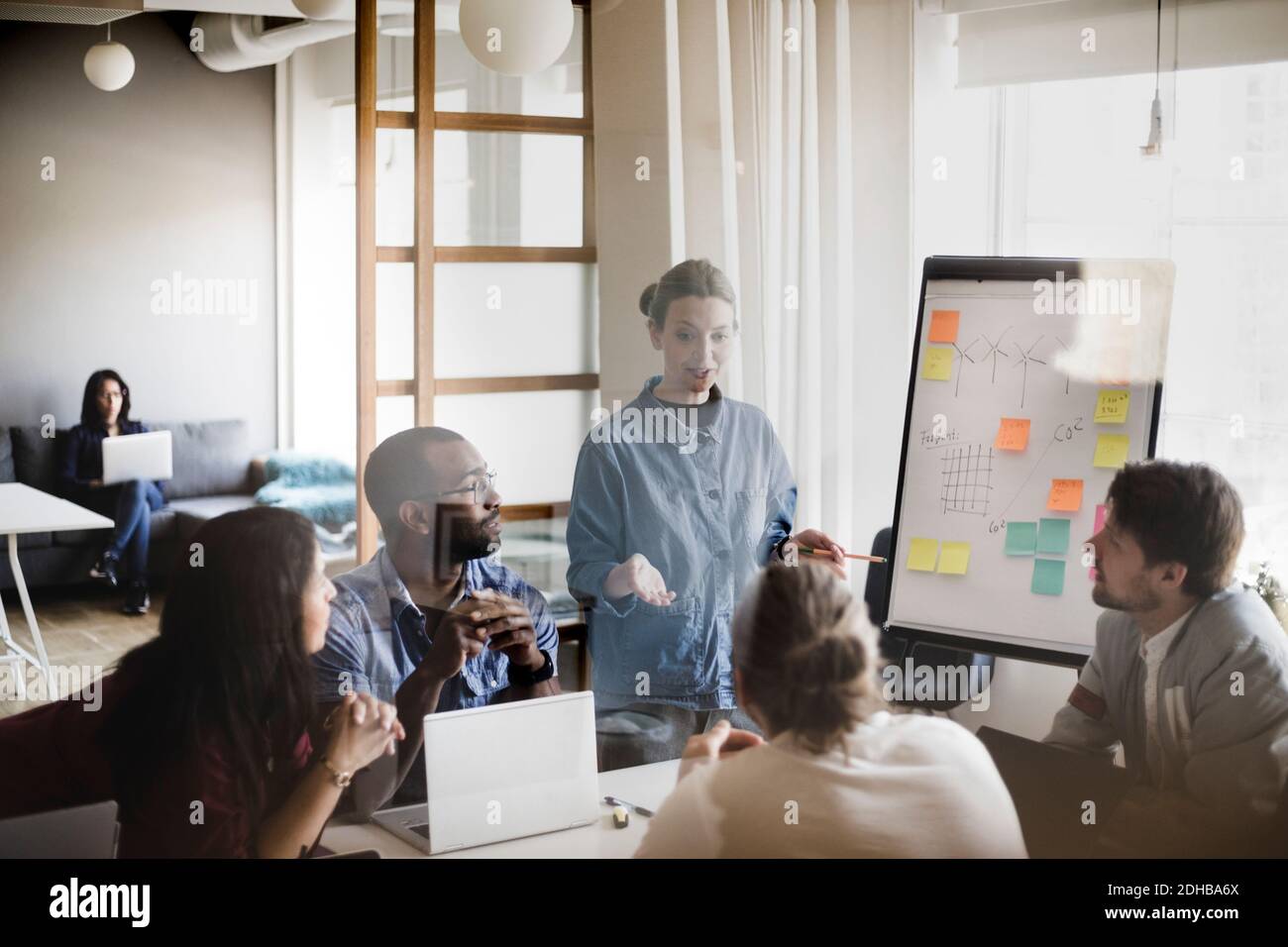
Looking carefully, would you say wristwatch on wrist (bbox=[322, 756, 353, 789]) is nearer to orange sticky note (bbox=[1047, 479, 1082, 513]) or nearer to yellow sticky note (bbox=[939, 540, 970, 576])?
yellow sticky note (bbox=[939, 540, 970, 576])

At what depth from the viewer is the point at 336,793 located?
2023 mm

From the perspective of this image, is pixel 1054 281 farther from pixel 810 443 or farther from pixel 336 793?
pixel 336 793

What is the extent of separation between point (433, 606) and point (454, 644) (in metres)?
0.08

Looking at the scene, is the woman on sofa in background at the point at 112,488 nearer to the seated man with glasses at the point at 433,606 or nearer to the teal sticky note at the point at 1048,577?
the seated man with glasses at the point at 433,606

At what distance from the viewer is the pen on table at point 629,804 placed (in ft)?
6.49

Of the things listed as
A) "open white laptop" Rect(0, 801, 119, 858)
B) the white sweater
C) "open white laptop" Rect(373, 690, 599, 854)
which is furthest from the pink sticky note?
"open white laptop" Rect(0, 801, 119, 858)

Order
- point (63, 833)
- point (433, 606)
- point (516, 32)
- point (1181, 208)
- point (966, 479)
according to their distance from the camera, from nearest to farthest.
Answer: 1. point (63, 833)
2. point (433, 606)
3. point (516, 32)
4. point (966, 479)
5. point (1181, 208)

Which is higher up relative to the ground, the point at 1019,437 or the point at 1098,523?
the point at 1019,437

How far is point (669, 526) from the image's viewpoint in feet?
8.17

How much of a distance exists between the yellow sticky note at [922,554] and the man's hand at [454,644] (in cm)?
91

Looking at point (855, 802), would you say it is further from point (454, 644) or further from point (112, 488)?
point (112, 488)

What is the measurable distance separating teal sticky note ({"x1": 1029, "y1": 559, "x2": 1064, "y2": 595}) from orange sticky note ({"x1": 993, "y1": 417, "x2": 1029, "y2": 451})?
24 cm

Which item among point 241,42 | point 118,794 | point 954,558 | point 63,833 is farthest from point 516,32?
point 63,833
